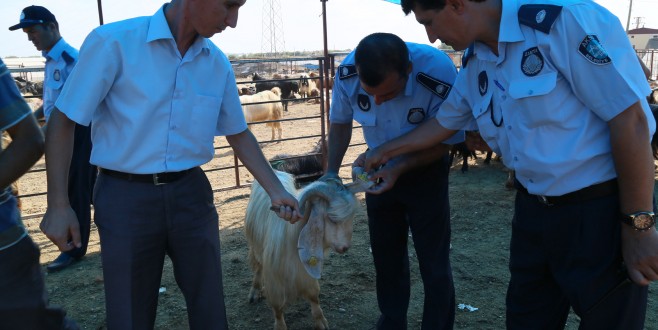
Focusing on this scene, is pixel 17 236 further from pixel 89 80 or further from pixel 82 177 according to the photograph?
pixel 82 177

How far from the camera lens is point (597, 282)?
2.04 meters

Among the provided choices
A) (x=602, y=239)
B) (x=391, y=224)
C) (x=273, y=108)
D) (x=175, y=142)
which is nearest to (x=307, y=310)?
(x=391, y=224)

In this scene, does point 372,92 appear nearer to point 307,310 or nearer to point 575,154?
point 575,154

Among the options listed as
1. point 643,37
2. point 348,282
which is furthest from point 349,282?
point 643,37

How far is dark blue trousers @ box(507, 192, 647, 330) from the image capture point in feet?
6.55

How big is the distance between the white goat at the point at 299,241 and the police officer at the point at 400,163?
0.24 meters

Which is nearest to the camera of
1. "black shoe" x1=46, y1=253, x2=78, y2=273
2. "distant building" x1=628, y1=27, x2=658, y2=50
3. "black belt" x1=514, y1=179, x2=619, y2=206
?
"black belt" x1=514, y1=179, x2=619, y2=206

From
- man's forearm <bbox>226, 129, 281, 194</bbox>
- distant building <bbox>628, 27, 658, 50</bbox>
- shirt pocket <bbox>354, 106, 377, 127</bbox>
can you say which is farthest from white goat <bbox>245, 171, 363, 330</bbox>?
distant building <bbox>628, 27, 658, 50</bbox>

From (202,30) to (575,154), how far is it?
1609 mm

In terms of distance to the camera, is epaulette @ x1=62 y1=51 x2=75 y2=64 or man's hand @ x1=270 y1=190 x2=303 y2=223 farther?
epaulette @ x1=62 y1=51 x2=75 y2=64

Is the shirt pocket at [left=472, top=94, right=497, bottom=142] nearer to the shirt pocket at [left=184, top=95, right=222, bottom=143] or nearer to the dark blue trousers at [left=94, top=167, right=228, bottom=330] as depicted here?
the shirt pocket at [left=184, top=95, right=222, bottom=143]

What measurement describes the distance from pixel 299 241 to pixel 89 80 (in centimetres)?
154

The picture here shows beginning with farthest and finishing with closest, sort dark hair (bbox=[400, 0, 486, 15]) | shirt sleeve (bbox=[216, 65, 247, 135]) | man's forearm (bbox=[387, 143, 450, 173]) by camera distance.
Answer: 1. man's forearm (bbox=[387, 143, 450, 173])
2. shirt sleeve (bbox=[216, 65, 247, 135])
3. dark hair (bbox=[400, 0, 486, 15])

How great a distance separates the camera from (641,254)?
1.89m
